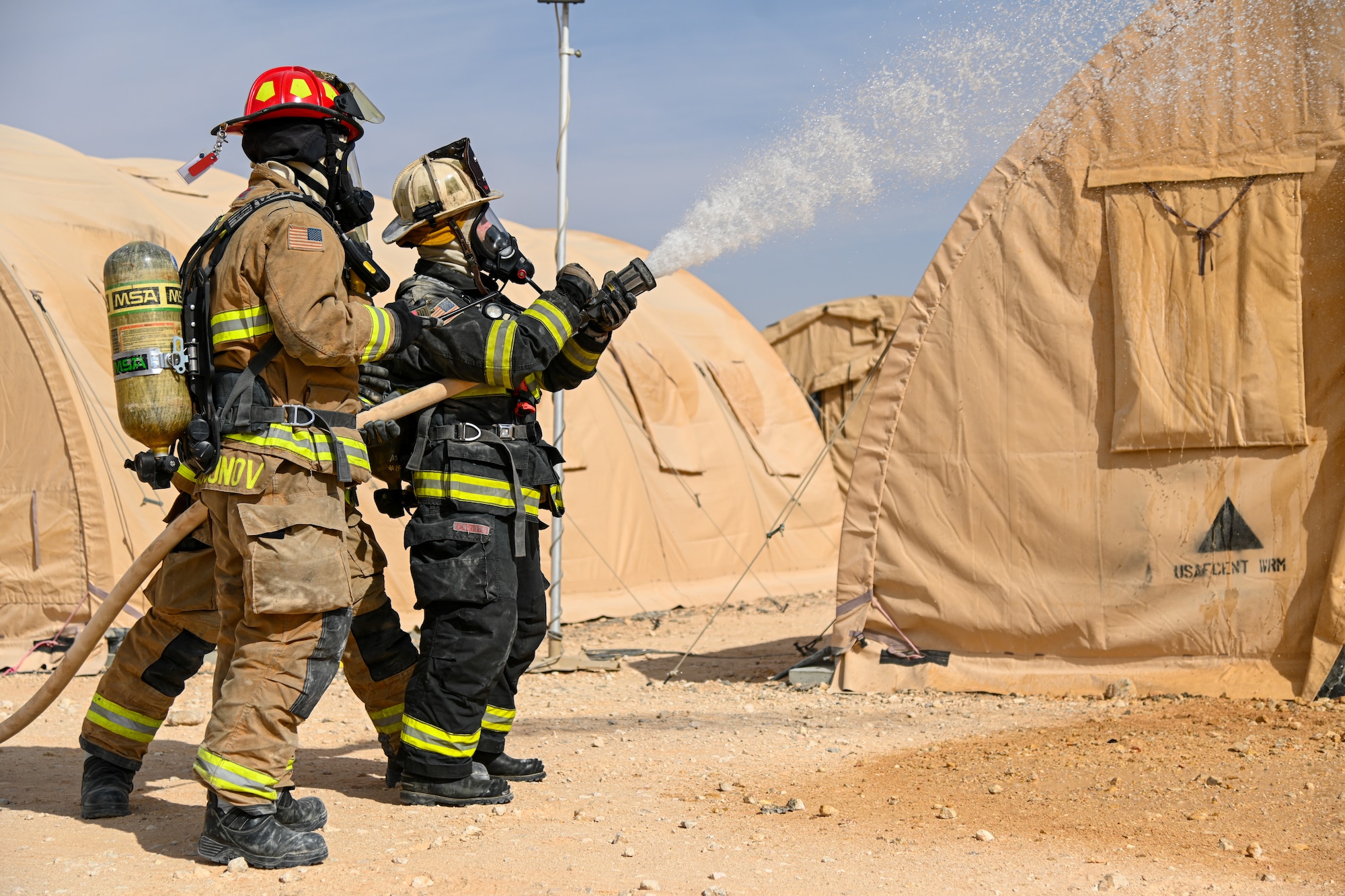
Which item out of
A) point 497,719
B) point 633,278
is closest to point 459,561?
point 497,719

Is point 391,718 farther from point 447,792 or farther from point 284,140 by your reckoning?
point 284,140

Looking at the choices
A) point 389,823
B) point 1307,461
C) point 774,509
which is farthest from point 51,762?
point 774,509

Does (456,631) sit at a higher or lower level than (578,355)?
lower

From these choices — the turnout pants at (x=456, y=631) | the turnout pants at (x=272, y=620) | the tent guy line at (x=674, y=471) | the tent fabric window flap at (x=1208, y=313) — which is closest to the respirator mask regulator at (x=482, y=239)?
the turnout pants at (x=456, y=631)

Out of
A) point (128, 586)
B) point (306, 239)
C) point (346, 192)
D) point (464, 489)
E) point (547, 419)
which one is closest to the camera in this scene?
point (306, 239)

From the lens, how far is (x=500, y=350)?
3.83 metres

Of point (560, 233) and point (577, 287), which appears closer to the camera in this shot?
point (577, 287)

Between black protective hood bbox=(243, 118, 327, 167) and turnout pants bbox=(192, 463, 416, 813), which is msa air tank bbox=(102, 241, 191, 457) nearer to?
turnout pants bbox=(192, 463, 416, 813)

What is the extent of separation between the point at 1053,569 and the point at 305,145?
424 cm

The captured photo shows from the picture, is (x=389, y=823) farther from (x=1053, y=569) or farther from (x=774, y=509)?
(x=774, y=509)

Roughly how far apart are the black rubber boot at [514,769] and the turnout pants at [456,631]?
1.17ft

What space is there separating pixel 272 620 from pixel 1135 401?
14.1ft

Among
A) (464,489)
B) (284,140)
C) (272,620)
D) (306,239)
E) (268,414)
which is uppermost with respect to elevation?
(284,140)

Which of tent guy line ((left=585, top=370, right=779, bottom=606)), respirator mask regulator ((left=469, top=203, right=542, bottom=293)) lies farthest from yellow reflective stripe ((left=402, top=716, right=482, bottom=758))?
tent guy line ((left=585, top=370, right=779, bottom=606))
